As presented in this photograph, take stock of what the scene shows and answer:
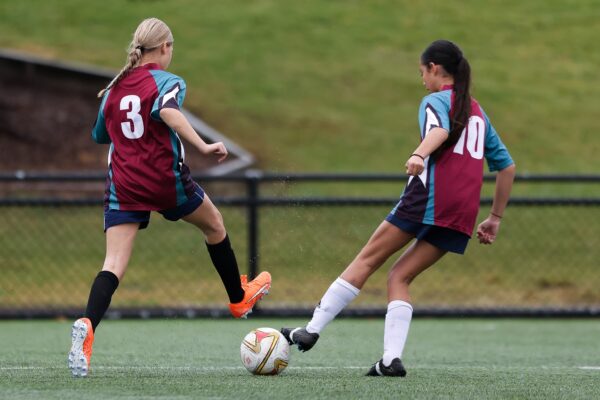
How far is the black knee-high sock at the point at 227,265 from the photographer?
6.22 meters

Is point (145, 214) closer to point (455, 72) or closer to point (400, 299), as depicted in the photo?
point (400, 299)

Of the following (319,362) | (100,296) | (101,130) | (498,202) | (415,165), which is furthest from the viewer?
(319,362)

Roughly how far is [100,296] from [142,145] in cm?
75

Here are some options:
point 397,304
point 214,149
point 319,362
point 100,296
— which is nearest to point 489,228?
point 397,304

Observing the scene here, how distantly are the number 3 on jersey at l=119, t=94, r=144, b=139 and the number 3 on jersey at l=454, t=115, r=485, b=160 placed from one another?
→ 152 centimetres

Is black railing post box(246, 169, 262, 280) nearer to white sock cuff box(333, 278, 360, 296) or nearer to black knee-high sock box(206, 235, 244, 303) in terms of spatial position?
black knee-high sock box(206, 235, 244, 303)

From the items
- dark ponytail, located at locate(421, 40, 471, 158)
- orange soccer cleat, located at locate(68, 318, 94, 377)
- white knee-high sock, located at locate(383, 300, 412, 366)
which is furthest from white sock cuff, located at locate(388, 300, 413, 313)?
orange soccer cleat, located at locate(68, 318, 94, 377)

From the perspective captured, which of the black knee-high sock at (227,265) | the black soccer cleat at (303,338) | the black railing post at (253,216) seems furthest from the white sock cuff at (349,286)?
the black railing post at (253,216)

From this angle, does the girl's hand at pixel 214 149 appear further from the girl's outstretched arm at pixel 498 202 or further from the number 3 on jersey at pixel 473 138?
the girl's outstretched arm at pixel 498 202

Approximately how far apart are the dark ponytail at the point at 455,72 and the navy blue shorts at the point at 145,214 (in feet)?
3.97

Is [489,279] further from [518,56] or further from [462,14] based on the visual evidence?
[462,14]

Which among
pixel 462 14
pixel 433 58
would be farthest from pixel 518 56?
pixel 433 58

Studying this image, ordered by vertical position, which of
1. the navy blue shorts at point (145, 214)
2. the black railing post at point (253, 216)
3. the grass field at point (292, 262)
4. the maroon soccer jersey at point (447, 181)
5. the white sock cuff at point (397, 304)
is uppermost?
the maroon soccer jersey at point (447, 181)

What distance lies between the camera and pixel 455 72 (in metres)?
5.72
